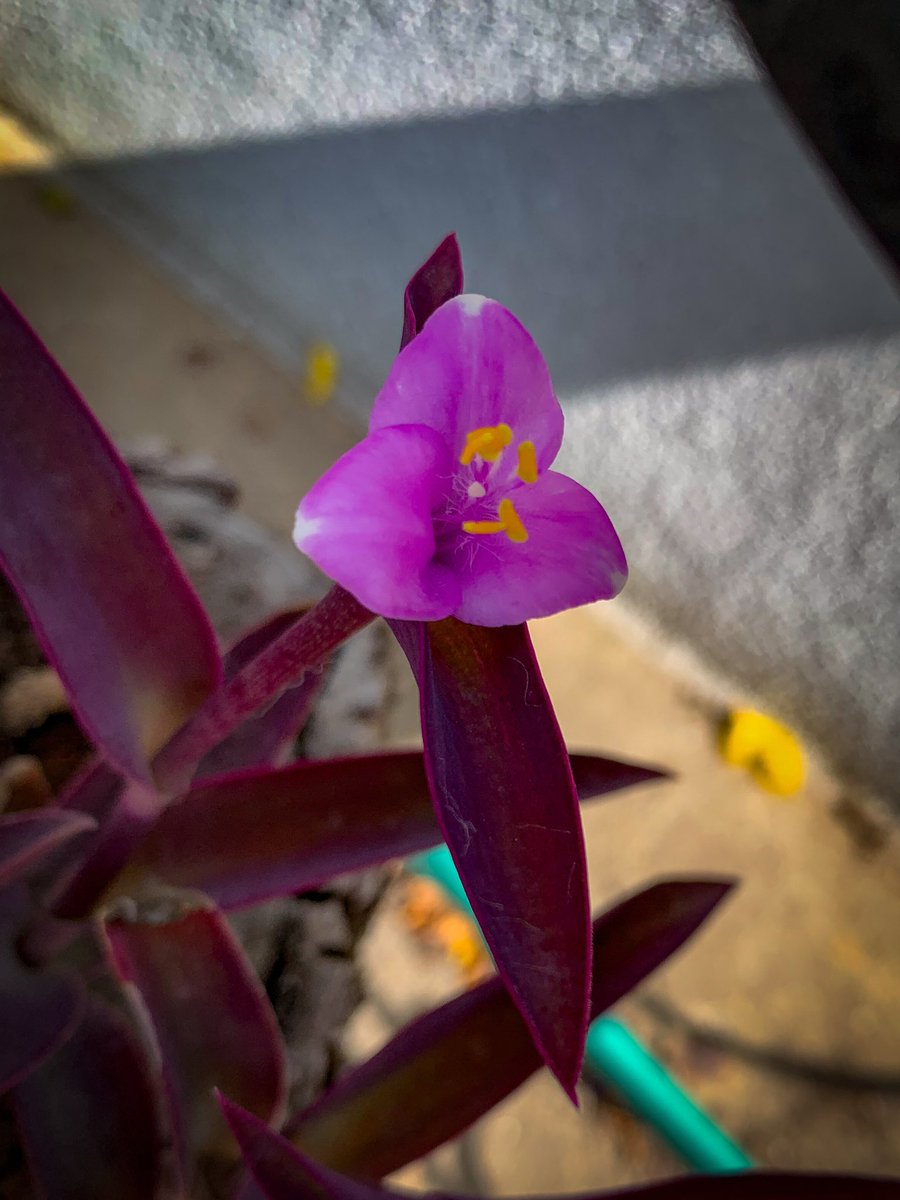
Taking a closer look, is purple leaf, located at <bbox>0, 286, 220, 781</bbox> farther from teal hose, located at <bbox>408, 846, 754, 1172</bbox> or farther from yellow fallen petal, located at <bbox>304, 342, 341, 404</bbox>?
yellow fallen petal, located at <bbox>304, 342, 341, 404</bbox>

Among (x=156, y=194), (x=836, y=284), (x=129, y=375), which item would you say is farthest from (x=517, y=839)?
(x=156, y=194)

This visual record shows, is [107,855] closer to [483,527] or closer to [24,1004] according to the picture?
[24,1004]

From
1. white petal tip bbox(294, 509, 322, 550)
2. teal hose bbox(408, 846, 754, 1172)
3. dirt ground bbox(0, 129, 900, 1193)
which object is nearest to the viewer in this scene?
white petal tip bbox(294, 509, 322, 550)

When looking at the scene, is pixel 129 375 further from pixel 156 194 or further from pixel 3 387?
pixel 3 387

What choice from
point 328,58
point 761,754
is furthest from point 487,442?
point 761,754

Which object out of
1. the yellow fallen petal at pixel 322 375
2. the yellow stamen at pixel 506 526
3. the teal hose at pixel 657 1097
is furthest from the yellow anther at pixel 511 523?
the yellow fallen petal at pixel 322 375

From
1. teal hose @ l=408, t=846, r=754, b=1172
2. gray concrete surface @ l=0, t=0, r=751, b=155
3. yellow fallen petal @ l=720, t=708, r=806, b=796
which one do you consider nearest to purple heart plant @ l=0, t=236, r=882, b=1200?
teal hose @ l=408, t=846, r=754, b=1172

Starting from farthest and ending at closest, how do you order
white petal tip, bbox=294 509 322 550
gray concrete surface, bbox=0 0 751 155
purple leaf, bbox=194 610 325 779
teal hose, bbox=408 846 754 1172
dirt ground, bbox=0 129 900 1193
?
dirt ground, bbox=0 129 900 1193 < teal hose, bbox=408 846 754 1172 < gray concrete surface, bbox=0 0 751 155 < purple leaf, bbox=194 610 325 779 < white petal tip, bbox=294 509 322 550
